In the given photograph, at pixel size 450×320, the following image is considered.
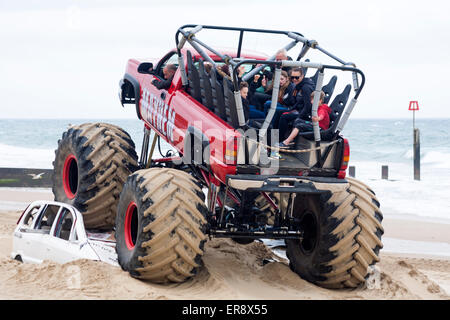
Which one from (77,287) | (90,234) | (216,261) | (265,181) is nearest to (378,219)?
(265,181)

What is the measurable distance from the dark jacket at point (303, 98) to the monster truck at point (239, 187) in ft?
0.52

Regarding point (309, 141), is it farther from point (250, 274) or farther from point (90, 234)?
point (90, 234)

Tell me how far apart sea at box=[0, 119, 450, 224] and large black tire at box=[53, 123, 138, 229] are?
4.50 ft

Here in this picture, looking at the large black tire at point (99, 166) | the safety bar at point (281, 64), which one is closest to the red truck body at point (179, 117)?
the safety bar at point (281, 64)

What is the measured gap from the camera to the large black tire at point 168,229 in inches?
279

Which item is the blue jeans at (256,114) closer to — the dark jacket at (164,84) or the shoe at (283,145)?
the shoe at (283,145)

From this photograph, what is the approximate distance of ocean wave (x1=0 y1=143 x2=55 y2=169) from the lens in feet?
116

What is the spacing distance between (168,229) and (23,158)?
3447 centimetres

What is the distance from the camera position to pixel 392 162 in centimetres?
4288

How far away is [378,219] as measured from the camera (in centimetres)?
798

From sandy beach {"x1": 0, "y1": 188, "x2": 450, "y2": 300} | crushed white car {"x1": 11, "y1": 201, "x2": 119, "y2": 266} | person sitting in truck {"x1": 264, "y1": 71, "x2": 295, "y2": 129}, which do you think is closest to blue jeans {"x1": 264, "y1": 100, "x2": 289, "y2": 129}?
person sitting in truck {"x1": 264, "y1": 71, "x2": 295, "y2": 129}

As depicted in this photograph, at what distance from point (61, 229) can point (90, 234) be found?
1457 mm

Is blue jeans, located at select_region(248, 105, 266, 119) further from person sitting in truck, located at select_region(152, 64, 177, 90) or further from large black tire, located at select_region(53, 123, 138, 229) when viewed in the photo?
large black tire, located at select_region(53, 123, 138, 229)

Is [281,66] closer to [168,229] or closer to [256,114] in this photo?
[256,114]
